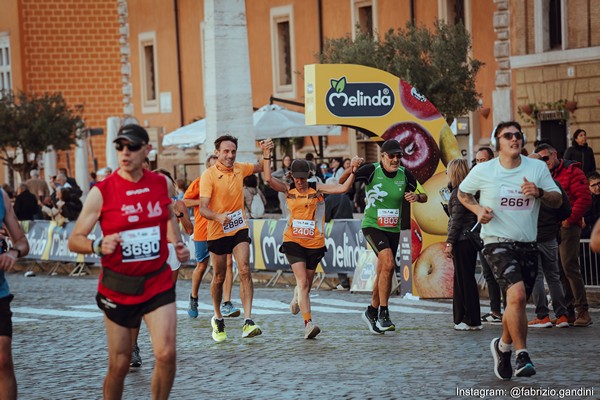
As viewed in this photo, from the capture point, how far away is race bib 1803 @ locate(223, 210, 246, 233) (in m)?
14.5

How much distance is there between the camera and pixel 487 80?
111 feet

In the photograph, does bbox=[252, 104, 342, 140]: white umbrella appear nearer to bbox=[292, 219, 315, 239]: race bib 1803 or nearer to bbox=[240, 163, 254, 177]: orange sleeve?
bbox=[240, 163, 254, 177]: orange sleeve

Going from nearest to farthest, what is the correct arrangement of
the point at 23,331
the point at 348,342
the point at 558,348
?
the point at 558,348 → the point at 348,342 → the point at 23,331

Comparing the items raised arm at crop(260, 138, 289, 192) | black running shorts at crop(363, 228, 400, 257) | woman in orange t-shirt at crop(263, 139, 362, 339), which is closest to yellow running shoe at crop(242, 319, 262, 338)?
woman in orange t-shirt at crop(263, 139, 362, 339)

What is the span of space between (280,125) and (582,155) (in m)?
9.57

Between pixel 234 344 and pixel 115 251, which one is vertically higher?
pixel 115 251

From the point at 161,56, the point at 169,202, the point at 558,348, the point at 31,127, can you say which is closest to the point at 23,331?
the point at 558,348

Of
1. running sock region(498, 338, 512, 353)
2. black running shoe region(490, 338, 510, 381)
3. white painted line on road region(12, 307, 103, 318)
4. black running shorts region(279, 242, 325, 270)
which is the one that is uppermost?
black running shorts region(279, 242, 325, 270)

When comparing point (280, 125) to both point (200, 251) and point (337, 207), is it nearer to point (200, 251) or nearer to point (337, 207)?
point (337, 207)

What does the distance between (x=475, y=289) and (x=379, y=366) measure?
10.4 ft

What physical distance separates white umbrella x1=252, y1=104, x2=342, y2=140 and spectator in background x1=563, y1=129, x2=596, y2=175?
8433 mm

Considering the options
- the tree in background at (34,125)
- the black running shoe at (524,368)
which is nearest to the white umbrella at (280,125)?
the tree in background at (34,125)

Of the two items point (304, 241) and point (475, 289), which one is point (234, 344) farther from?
point (475, 289)

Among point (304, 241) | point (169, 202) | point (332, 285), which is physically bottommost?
point (332, 285)
